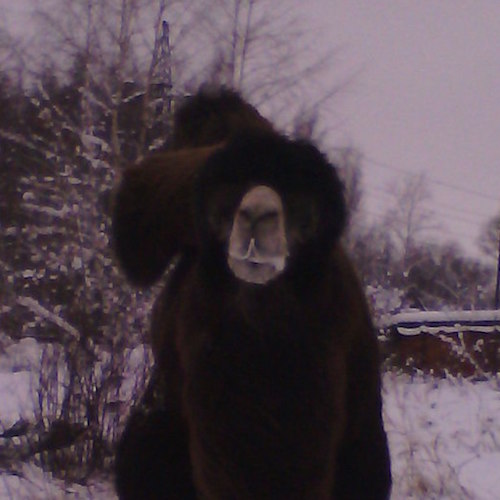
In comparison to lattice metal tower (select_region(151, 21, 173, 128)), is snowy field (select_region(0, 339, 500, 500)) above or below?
below

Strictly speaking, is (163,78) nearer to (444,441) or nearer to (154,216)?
(444,441)

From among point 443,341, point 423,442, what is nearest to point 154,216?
point 423,442

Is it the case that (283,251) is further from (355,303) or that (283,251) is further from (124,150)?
(124,150)

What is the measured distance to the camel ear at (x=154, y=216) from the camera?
1761 millimetres

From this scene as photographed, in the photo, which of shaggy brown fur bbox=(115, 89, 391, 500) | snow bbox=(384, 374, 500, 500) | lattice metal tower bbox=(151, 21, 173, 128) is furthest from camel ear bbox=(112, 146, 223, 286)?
lattice metal tower bbox=(151, 21, 173, 128)

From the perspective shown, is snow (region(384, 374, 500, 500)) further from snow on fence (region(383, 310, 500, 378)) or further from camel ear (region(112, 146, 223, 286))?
camel ear (region(112, 146, 223, 286))

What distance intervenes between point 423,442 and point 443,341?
5.90 metres

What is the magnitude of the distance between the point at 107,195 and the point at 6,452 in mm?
1950

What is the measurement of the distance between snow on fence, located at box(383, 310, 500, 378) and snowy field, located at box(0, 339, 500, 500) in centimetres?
209

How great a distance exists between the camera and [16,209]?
1011 cm

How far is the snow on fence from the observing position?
1040 cm

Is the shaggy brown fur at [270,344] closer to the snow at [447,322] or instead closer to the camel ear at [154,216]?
the camel ear at [154,216]

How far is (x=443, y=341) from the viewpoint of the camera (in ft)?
34.5

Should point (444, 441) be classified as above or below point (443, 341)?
below
